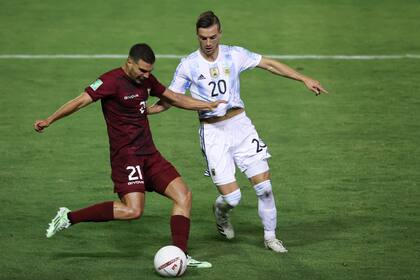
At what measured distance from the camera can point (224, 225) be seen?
38.6 ft

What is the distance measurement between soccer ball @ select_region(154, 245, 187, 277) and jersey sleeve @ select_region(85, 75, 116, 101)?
169 cm

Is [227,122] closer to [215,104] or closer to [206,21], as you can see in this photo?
[215,104]

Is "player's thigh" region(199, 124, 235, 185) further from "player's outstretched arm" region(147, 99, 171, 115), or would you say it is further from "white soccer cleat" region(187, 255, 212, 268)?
"white soccer cleat" region(187, 255, 212, 268)

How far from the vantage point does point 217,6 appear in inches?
949

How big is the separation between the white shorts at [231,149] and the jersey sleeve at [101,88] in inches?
55.0

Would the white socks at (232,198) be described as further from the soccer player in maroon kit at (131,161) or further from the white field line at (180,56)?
the white field line at (180,56)

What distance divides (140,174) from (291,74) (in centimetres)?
206

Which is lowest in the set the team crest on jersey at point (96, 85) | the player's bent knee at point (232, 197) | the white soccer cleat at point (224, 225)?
the white soccer cleat at point (224, 225)

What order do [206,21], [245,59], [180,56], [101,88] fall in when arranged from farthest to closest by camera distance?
[180,56], [245,59], [206,21], [101,88]

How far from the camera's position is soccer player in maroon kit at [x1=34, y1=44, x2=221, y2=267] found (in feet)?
34.7

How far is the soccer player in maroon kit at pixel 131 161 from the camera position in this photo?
34.7 ft

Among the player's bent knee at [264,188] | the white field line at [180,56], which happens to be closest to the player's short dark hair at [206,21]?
the player's bent knee at [264,188]

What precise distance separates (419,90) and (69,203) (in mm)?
7698

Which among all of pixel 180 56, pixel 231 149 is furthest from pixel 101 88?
pixel 180 56
